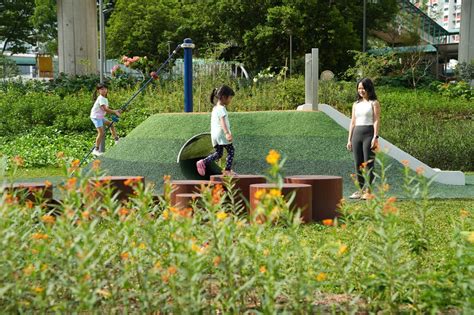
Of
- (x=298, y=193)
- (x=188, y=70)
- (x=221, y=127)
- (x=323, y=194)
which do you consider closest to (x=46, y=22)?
(x=188, y=70)

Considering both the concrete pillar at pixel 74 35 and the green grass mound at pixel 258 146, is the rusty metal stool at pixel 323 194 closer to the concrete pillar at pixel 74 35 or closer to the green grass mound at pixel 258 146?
the green grass mound at pixel 258 146

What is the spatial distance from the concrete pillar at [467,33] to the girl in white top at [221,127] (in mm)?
31189

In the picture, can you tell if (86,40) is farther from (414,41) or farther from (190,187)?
(414,41)

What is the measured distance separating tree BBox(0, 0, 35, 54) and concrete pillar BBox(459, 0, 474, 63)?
28.2 meters

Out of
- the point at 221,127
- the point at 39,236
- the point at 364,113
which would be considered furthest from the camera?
the point at 221,127

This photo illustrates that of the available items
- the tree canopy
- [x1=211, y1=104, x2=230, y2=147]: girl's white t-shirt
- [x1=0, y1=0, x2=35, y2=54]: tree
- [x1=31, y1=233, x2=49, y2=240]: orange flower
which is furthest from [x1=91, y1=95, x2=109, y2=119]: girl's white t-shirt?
[x1=0, y1=0, x2=35, y2=54]: tree

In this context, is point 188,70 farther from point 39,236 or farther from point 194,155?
point 39,236

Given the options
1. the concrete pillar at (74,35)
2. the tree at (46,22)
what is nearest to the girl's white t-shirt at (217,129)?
the concrete pillar at (74,35)

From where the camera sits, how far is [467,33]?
38656 millimetres

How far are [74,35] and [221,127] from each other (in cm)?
1894

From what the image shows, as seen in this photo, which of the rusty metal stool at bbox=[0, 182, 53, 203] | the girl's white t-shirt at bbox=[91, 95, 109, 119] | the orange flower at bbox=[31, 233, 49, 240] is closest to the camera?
the orange flower at bbox=[31, 233, 49, 240]

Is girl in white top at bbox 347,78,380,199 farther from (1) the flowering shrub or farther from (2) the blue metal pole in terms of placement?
(1) the flowering shrub

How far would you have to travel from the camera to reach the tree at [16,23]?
47.8 m

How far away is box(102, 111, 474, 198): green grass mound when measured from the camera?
439 inches
